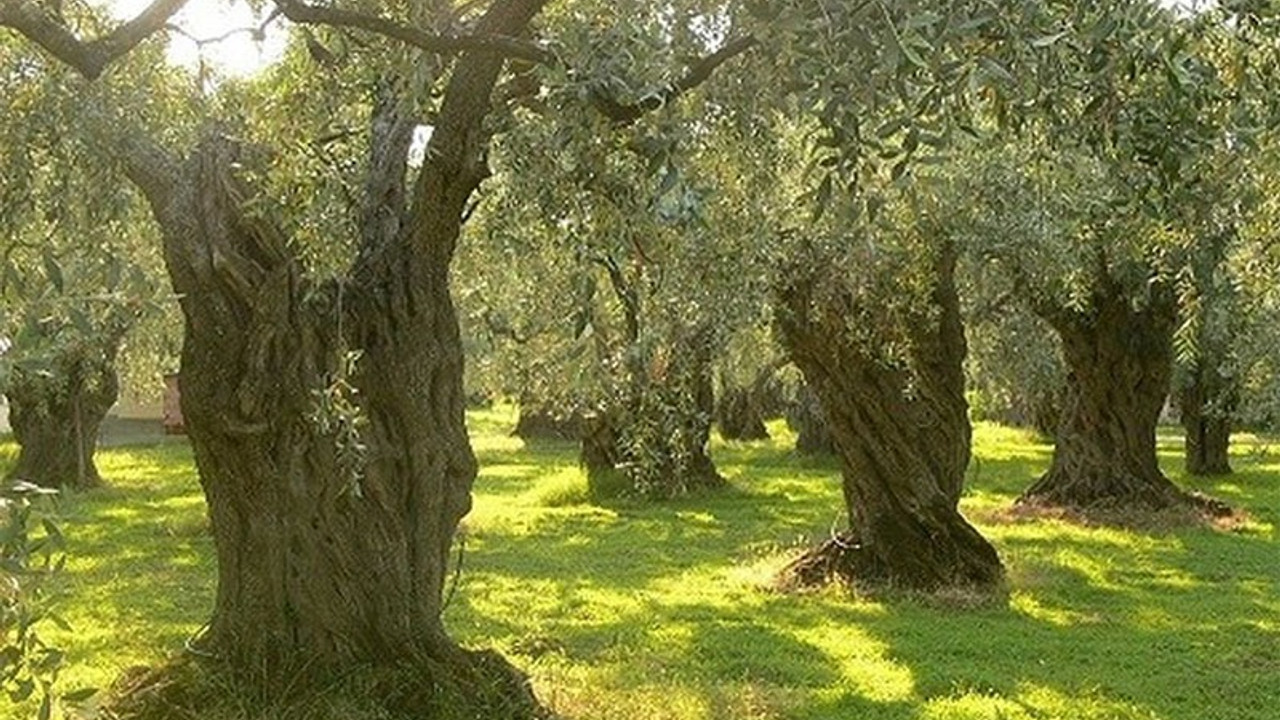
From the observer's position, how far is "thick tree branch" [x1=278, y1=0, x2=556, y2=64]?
7.01 metres

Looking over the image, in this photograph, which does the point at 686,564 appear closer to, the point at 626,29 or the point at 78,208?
the point at 78,208

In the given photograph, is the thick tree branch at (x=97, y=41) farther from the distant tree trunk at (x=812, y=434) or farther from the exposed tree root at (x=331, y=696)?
the distant tree trunk at (x=812, y=434)

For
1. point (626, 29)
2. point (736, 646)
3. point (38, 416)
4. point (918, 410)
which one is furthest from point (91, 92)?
point (38, 416)

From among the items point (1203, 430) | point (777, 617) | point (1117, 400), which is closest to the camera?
point (777, 617)

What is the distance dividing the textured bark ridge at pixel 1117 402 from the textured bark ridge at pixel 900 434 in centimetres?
769

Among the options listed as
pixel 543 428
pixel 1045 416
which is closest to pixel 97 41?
pixel 1045 416

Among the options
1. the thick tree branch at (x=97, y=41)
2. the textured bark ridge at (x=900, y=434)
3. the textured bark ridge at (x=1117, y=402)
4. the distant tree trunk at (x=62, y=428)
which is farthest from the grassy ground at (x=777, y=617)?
the thick tree branch at (x=97, y=41)

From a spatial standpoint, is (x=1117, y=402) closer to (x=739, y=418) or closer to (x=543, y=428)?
(x=739, y=418)

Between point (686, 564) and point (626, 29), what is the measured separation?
46.3 ft

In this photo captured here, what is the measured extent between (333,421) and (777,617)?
7198 millimetres

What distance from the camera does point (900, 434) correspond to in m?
16.1

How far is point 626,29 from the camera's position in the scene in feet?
18.7

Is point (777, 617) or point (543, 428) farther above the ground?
point (543, 428)

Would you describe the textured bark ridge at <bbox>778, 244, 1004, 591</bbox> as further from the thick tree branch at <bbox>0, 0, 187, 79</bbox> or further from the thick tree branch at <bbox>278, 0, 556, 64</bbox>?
the thick tree branch at <bbox>0, 0, 187, 79</bbox>
